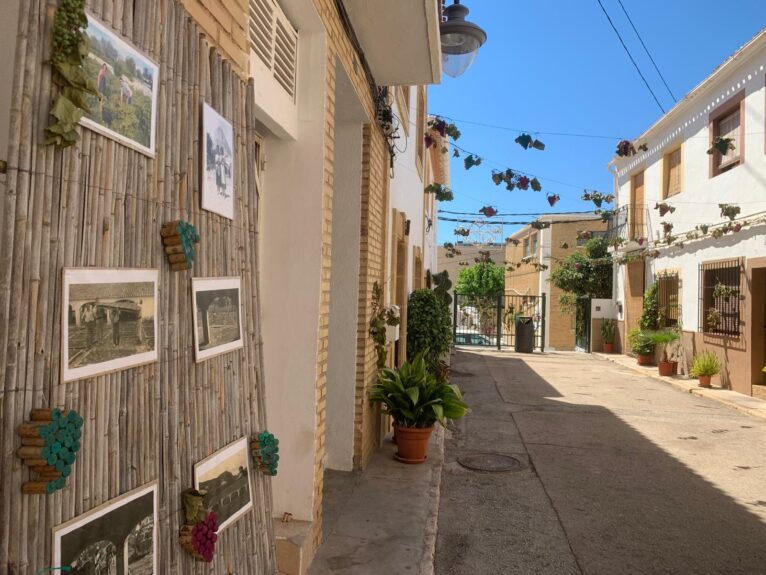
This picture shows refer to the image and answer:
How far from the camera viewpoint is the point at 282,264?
3182 mm

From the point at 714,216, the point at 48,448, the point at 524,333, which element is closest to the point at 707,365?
the point at 714,216

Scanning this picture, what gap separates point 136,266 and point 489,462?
532cm

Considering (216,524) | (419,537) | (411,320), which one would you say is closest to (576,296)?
(411,320)

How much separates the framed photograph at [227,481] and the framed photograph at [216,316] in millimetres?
310

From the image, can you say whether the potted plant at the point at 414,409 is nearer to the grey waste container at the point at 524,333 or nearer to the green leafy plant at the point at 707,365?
the green leafy plant at the point at 707,365

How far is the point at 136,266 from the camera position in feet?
4.41

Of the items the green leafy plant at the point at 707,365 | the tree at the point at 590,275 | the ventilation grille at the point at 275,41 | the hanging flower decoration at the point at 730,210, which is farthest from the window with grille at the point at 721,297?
the ventilation grille at the point at 275,41

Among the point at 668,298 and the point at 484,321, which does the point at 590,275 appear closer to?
the point at 484,321

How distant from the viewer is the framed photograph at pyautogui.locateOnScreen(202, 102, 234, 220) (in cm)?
167

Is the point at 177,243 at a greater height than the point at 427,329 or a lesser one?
greater

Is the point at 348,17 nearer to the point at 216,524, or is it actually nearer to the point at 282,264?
the point at 282,264

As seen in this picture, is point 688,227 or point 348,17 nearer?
point 348,17

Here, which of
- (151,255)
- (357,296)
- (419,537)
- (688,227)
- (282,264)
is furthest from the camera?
(688,227)

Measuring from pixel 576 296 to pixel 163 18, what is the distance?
20489 millimetres
